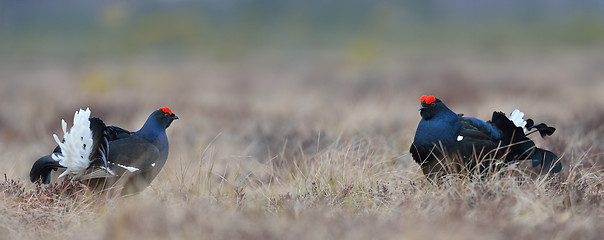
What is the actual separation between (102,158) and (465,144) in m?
2.34

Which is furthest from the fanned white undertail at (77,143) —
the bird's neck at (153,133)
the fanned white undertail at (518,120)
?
the fanned white undertail at (518,120)

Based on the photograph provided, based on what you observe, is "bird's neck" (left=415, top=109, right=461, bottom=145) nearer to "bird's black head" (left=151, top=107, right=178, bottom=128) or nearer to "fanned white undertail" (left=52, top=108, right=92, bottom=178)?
"bird's black head" (left=151, top=107, right=178, bottom=128)

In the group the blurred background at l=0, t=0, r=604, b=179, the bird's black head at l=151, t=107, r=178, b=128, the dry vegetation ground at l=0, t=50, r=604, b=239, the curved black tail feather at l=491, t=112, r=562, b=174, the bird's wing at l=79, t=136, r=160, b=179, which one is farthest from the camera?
the blurred background at l=0, t=0, r=604, b=179

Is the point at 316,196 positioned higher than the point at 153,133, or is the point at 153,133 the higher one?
the point at 153,133

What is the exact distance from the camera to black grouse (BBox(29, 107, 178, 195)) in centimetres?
364

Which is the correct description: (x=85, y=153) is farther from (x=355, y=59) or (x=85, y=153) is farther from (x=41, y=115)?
(x=355, y=59)

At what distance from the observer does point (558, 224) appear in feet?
9.57

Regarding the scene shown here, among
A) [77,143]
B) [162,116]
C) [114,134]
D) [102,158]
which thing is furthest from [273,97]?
[77,143]

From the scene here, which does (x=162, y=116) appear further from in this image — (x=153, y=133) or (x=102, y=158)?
(x=102, y=158)

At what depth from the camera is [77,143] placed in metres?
3.62

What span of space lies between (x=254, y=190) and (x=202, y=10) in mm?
99449

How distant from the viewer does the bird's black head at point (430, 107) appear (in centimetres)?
399

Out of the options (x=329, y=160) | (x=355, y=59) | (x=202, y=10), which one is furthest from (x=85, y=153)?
(x=202, y=10)

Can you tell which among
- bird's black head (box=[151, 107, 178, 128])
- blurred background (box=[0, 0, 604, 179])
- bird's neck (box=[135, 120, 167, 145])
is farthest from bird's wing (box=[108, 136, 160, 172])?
blurred background (box=[0, 0, 604, 179])
